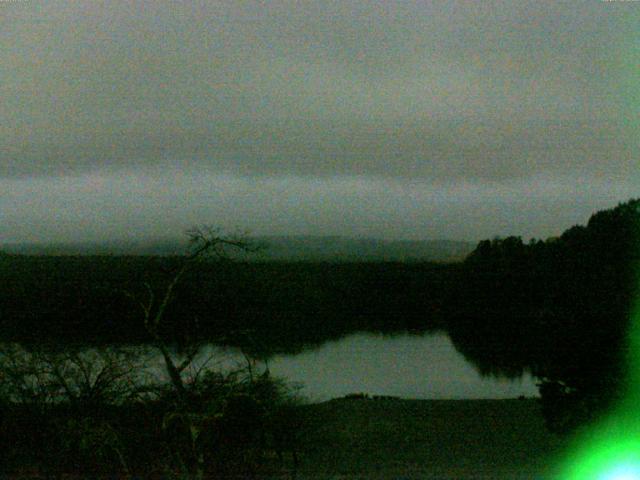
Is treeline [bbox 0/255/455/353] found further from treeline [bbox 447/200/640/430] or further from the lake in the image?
treeline [bbox 447/200/640/430]

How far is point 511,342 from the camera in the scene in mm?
34000

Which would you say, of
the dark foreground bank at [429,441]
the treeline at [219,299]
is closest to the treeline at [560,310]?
the dark foreground bank at [429,441]

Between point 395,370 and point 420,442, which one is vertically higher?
point 420,442

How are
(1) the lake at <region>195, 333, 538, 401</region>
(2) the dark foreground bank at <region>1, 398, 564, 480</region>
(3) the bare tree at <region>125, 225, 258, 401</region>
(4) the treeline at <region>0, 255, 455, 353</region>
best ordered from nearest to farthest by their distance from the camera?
1. (3) the bare tree at <region>125, 225, 258, 401</region>
2. (2) the dark foreground bank at <region>1, 398, 564, 480</region>
3. (4) the treeline at <region>0, 255, 455, 353</region>
4. (1) the lake at <region>195, 333, 538, 401</region>

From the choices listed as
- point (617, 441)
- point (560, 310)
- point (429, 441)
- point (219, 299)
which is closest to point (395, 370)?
point (219, 299)

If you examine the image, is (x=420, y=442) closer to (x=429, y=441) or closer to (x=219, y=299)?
(x=429, y=441)

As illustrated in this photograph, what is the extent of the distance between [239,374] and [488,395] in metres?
18.8

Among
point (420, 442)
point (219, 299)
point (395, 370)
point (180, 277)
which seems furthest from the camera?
point (395, 370)

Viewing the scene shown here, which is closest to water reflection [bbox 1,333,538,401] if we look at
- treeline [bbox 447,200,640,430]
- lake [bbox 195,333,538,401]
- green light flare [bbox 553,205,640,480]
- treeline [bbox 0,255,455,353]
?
lake [bbox 195,333,538,401]

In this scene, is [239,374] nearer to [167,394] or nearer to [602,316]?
[167,394]

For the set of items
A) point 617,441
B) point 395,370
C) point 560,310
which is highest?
point 560,310

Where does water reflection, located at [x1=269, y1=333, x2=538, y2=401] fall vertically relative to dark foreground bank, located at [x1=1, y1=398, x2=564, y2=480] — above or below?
below

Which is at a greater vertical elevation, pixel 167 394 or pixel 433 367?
pixel 167 394

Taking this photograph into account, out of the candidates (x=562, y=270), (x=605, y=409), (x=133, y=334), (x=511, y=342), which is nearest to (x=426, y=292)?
(x=511, y=342)
